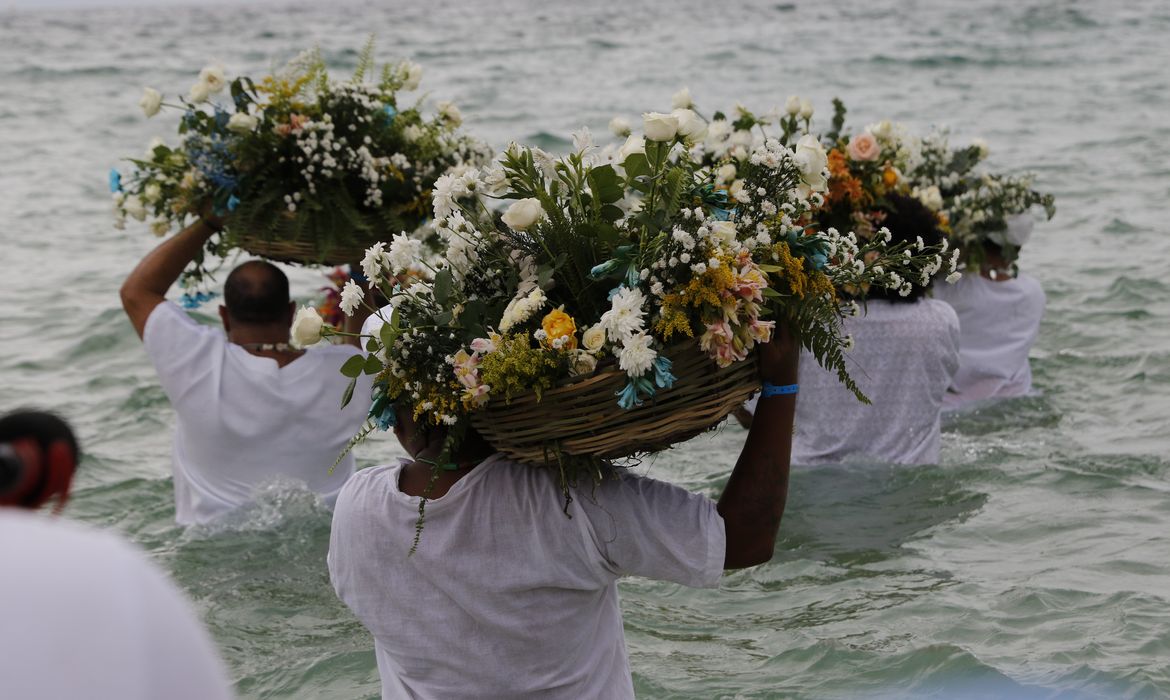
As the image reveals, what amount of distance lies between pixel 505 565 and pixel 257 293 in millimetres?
2642

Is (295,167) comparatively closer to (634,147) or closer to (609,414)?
(634,147)

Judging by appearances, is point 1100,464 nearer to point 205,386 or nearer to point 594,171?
point 205,386

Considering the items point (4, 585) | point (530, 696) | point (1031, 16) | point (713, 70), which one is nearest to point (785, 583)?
point (530, 696)

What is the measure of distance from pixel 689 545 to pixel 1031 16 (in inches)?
1090

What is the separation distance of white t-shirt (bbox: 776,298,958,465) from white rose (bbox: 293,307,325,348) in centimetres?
296

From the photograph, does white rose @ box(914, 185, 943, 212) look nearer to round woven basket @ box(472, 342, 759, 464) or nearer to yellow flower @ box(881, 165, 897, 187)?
yellow flower @ box(881, 165, 897, 187)

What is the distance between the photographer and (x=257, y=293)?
5.48 metres

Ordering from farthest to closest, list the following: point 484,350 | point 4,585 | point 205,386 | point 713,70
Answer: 1. point 713,70
2. point 205,386
3. point 484,350
4. point 4,585

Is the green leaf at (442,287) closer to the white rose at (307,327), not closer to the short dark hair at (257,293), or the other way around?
the white rose at (307,327)

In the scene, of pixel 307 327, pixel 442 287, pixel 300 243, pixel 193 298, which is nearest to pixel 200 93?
pixel 300 243

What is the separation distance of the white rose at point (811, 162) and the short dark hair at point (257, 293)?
2671mm

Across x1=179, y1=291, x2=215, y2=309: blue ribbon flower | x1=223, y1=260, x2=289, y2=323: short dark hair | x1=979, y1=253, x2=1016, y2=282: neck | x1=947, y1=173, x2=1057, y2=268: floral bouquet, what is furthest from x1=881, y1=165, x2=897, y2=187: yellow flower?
x1=179, y1=291, x2=215, y2=309: blue ribbon flower

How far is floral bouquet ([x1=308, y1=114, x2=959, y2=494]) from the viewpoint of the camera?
3.00 m

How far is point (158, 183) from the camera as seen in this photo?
18.6 feet
